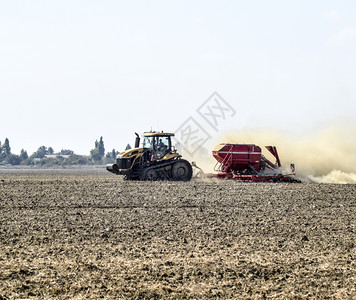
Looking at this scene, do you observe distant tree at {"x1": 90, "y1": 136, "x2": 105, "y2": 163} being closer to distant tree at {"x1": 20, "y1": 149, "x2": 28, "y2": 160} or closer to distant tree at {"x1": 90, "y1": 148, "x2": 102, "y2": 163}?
distant tree at {"x1": 90, "y1": 148, "x2": 102, "y2": 163}

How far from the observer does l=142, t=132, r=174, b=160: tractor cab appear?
98.6ft

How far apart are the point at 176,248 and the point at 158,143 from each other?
18.7m

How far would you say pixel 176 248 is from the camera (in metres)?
11.6

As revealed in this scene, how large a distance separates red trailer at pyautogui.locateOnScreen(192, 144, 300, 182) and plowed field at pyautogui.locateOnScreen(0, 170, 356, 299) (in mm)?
9857

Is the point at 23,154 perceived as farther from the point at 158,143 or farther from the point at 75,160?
the point at 158,143

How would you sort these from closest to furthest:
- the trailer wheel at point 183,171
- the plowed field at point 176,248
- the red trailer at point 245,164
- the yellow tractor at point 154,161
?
the plowed field at point 176,248 < the yellow tractor at point 154,161 < the trailer wheel at point 183,171 < the red trailer at point 245,164

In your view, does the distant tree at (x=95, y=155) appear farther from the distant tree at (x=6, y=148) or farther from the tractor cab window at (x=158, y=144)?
the tractor cab window at (x=158, y=144)

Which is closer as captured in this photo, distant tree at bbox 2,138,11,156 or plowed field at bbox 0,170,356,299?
plowed field at bbox 0,170,356,299

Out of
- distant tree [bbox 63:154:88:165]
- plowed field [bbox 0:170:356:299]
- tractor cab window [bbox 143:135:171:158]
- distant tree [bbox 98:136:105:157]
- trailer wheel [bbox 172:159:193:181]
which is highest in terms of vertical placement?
distant tree [bbox 98:136:105:157]

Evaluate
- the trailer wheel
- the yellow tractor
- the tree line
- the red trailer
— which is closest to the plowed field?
the yellow tractor

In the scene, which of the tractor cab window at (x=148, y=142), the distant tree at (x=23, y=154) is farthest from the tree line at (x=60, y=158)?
the tractor cab window at (x=148, y=142)

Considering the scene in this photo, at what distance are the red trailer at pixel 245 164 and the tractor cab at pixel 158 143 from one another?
2884 mm

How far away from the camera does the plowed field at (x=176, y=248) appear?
8797mm

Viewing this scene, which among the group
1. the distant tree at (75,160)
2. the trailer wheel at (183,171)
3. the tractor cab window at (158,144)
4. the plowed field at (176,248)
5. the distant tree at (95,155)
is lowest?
the plowed field at (176,248)
